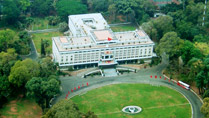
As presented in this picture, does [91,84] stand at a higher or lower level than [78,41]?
lower

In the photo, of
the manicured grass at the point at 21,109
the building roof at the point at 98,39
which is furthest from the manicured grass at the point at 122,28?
the manicured grass at the point at 21,109

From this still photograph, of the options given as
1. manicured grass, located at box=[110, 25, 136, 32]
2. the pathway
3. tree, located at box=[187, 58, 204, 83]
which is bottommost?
the pathway

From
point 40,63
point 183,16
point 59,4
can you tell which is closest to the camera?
point 40,63

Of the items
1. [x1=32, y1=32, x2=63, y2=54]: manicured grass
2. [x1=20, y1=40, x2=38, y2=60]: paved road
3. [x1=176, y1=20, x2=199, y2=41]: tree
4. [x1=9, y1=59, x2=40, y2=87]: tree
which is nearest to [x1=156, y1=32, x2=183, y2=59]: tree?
[x1=176, y1=20, x2=199, y2=41]: tree

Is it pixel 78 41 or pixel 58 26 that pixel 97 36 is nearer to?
pixel 78 41

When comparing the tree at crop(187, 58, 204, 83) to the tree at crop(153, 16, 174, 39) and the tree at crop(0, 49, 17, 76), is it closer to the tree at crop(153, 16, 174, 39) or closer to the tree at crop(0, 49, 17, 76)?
the tree at crop(153, 16, 174, 39)

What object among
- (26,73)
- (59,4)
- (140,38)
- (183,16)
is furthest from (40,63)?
(183,16)

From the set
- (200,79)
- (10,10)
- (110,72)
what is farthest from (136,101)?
(10,10)
